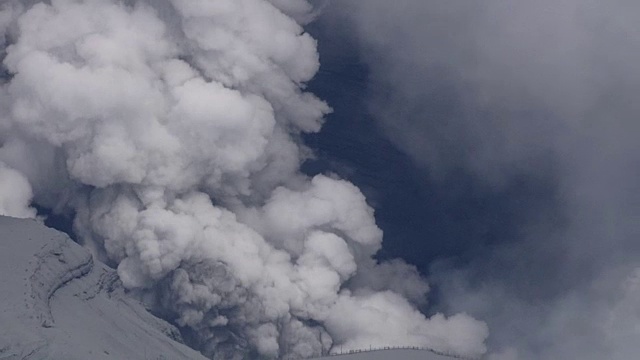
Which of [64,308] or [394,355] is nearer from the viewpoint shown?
[64,308]

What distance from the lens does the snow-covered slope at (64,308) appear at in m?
86.2

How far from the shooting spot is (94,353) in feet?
290

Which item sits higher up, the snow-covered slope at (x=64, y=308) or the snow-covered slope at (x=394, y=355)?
the snow-covered slope at (x=394, y=355)

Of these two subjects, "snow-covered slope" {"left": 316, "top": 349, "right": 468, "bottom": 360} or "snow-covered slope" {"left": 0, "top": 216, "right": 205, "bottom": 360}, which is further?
"snow-covered slope" {"left": 316, "top": 349, "right": 468, "bottom": 360}

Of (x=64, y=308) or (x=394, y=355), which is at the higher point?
(x=394, y=355)

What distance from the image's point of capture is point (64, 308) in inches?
3725

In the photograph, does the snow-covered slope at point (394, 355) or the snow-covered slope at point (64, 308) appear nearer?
the snow-covered slope at point (64, 308)

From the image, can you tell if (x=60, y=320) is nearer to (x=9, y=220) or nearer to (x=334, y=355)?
(x=9, y=220)

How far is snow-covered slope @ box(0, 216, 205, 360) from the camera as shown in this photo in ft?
283

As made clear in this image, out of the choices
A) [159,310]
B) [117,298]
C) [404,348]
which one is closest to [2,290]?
[117,298]

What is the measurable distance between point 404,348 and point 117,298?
2330 centimetres

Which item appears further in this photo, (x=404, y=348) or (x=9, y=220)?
(x=404, y=348)

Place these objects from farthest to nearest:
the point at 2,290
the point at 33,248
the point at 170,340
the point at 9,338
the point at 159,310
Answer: the point at 159,310
the point at 170,340
the point at 33,248
the point at 2,290
the point at 9,338

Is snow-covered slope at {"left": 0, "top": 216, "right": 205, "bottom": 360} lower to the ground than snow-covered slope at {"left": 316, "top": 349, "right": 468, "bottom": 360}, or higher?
lower
